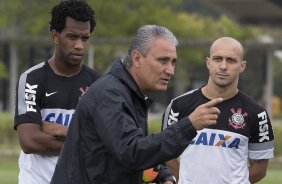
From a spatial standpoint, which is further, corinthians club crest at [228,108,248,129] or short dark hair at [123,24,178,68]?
corinthians club crest at [228,108,248,129]

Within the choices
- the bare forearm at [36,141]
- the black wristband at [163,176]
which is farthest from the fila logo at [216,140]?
the black wristband at [163,176]

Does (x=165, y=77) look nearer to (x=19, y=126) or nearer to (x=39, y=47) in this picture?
(x=19, y=126)

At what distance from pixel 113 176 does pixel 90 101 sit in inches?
18.1

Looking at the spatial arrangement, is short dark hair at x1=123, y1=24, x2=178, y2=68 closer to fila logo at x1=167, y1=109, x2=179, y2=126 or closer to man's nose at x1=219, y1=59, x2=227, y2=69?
man's nose at x1=219, y1=59, x2=227, y2=69

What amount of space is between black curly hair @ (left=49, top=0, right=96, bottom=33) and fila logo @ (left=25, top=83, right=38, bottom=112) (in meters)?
0.50

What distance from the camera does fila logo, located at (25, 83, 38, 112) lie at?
779 centimetres

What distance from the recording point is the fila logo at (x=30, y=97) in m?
7.79

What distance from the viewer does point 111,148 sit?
5.52 metres

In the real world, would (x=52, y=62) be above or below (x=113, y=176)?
above

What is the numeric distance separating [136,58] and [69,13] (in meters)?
2.18

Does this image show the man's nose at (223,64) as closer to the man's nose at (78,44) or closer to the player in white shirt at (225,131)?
the player in white shirt at (225,131)

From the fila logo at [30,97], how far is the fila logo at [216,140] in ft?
4.65

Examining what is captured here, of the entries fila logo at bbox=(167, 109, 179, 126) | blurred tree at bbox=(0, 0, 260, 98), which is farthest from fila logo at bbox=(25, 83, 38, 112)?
blurred tree at bbox=(0, 0, 260, 98)

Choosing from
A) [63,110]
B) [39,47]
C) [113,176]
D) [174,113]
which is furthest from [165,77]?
[39,47]
